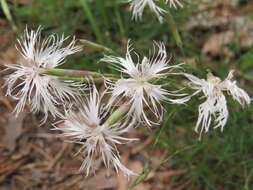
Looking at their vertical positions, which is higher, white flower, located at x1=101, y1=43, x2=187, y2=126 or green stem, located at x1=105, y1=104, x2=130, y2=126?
white flower, located at x1=101, y1=43, x2=187, y2=126

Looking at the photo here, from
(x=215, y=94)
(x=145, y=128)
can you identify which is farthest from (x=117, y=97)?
(x=145, y=128)

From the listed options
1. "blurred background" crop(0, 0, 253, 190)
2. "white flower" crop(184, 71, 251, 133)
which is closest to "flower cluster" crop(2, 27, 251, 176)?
"white flower" crop(184, 71, 251, 133)

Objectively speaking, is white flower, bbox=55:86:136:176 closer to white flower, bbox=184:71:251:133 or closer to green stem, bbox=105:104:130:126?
green stem, bbox=105:104:130:126

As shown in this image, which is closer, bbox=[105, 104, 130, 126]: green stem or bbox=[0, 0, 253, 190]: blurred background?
bbox=[105, 104, 130, 126]: green stem

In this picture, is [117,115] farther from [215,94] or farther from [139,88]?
[215,94]

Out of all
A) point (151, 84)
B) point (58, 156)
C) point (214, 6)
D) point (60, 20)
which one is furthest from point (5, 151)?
point (214, 6)

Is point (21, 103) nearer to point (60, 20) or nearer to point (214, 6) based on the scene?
point (60, 20)

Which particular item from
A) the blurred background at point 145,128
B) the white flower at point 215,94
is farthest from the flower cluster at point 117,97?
the blurred background at point 145,128
